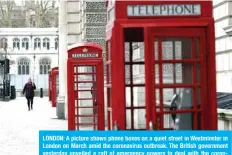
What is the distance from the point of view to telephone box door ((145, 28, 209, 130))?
5.55m

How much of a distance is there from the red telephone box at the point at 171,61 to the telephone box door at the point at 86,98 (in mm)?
6156

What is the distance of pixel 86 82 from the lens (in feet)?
40.9

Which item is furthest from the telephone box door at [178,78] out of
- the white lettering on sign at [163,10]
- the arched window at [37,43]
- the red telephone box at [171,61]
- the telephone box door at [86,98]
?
the arched window at [37,43]

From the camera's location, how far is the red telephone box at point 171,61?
18.2ft

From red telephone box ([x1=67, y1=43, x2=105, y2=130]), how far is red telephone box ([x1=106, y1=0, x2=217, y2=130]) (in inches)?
255

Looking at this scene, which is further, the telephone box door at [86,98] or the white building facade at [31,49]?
the white building facade at [31,49]

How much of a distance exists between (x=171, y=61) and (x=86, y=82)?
698cm

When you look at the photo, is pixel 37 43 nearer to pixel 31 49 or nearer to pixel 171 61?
pixel 31 49

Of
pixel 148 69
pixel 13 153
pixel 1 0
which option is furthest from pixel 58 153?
pixel 1 0

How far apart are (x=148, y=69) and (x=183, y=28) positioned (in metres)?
0.47

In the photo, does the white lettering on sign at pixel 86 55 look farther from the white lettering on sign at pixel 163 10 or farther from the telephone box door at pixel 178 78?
the white lettering on sign at pixel 163 10

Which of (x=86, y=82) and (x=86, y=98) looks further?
(x=86, y=98)

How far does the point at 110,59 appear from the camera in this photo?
6.03 metres

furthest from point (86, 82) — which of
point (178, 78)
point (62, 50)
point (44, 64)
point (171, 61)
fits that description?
point (44, 64)
